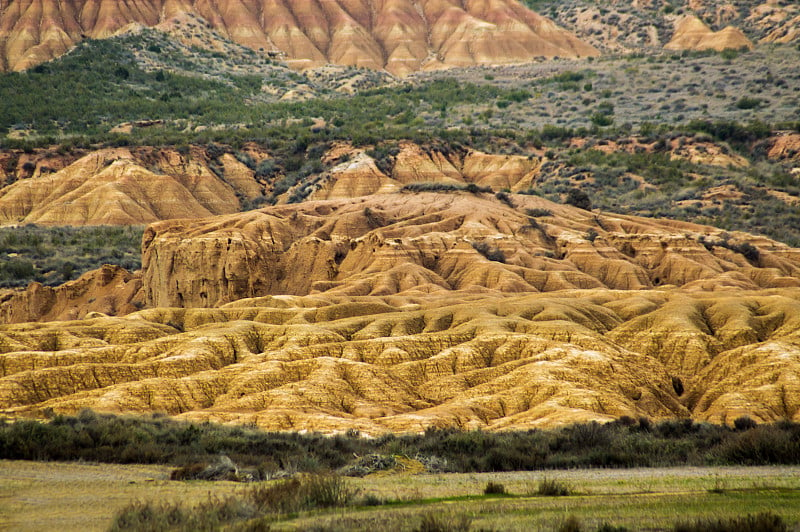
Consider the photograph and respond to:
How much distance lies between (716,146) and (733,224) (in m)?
29.0

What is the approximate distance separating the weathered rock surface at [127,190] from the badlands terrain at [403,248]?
443mm

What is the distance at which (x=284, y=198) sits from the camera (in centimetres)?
13025

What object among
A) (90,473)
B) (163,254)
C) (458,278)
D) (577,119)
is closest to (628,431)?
(90,473)

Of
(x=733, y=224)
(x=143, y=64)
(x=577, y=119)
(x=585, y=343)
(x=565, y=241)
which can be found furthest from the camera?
(x=143, y=64)

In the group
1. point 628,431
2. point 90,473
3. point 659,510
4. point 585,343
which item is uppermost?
point 659,510

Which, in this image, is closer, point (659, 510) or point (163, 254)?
point (659, 510)

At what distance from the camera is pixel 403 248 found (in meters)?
89.8

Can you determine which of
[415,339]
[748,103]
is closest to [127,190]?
[415,339]

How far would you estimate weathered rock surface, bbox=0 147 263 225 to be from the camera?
122062mm

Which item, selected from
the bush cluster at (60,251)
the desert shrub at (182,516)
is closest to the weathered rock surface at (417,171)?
the bush cluster at (60,251)

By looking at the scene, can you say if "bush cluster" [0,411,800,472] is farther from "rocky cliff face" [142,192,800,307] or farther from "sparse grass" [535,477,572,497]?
"rocky cliff face" [142,192,800,307]

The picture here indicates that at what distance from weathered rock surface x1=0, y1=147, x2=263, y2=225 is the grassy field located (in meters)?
105

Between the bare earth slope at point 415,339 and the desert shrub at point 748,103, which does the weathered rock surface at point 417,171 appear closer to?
the bare earth slope at point 415,339

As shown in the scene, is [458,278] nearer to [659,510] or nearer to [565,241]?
[565,241]
